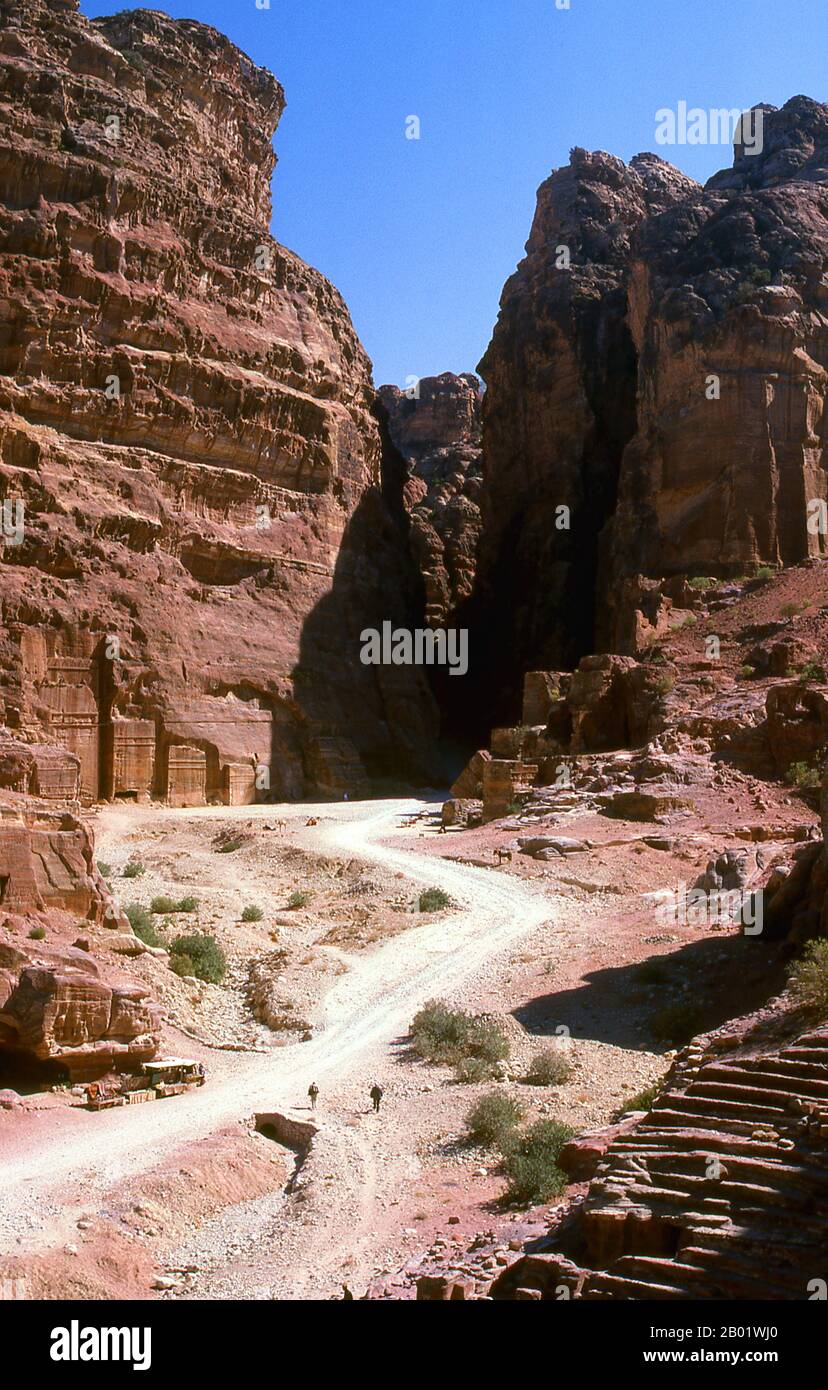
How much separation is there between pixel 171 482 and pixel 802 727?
80.2ft

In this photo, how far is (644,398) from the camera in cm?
5334

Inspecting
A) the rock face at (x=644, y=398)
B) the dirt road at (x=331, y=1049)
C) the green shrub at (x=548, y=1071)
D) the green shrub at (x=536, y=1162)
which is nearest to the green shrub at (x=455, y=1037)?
the dirt road at (x=331, y=1049)

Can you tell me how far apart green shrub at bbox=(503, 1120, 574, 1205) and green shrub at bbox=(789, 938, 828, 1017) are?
2.75 meters

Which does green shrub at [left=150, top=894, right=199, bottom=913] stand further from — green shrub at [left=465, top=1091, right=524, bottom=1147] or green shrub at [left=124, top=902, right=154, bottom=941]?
green shrub at [left=465, top=1091, right=524, bottom=1147]

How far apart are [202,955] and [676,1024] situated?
774cm

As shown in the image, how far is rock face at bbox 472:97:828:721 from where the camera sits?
48562 mm

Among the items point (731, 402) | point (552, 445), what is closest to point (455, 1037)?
point (731, 402)

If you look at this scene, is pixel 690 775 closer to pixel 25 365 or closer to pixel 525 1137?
pixel 525 1137

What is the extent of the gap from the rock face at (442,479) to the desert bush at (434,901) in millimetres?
39923

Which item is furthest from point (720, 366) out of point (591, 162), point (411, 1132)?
point (411, 1132)

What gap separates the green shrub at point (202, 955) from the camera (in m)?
18.7

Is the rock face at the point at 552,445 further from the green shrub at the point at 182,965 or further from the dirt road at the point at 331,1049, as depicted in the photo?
the green shrub at the point at 182,965
